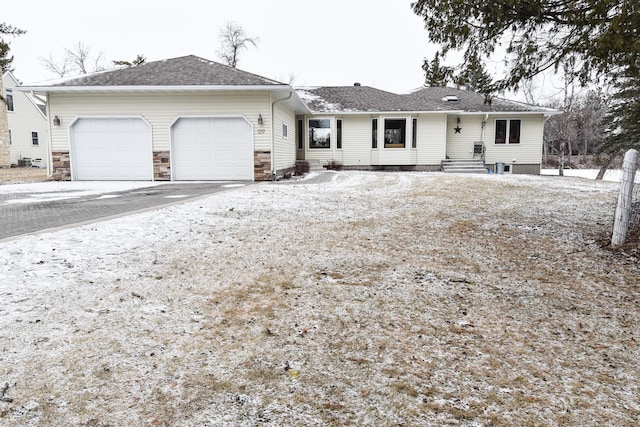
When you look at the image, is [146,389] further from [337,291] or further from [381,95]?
[381,95]

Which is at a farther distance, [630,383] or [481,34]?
[481,34]

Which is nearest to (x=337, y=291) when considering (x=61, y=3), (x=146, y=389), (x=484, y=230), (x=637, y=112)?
(x=146, y=389)

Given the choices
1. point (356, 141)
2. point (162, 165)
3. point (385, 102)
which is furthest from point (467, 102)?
point (162, 165)

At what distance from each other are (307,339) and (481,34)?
4500 mm

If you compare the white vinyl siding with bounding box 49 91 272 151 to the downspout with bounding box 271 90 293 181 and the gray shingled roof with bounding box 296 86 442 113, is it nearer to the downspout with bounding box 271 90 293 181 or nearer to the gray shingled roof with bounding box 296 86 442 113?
the downspout with bounding box 271 90 293 181

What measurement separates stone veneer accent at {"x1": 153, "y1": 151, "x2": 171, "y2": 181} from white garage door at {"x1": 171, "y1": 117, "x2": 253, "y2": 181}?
5.9 inches

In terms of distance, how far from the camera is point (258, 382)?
1845mm

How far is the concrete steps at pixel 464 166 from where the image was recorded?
16.8 m

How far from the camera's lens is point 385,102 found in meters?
17.7

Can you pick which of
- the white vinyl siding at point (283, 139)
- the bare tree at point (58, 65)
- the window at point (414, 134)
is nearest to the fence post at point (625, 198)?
the white vinyl siding at point (283, 139)

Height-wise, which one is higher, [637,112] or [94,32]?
[94,32]

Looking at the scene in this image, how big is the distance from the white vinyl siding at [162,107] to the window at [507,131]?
1161 centimetres

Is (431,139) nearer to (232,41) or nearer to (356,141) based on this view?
(356,141)

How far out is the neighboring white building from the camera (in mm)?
24891
